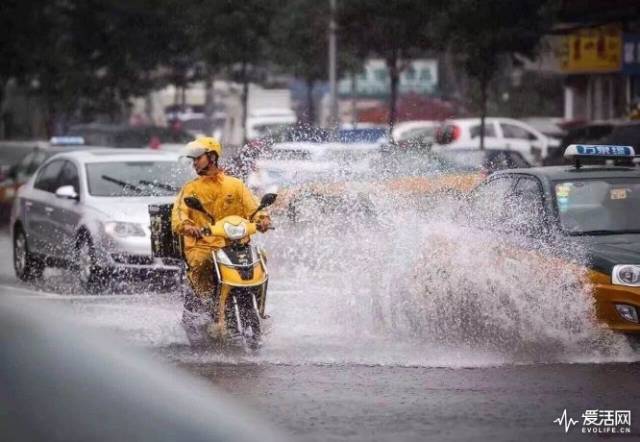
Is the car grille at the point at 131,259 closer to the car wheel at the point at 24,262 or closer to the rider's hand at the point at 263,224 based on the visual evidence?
the car wheel at the point at 24,262

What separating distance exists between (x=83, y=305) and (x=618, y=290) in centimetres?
625

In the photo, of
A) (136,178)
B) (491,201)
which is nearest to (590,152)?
(491,201)

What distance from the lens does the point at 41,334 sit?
5.12 meters

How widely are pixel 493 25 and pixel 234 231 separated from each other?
19964 mm

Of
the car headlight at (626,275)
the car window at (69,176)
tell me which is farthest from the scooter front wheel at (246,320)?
the car window at (69,176)

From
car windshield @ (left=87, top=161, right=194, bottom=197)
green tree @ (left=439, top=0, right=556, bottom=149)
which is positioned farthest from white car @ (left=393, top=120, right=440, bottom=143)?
car windshield @ (left=87, top=161, right=194, bottom=197)

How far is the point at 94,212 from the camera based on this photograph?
17.6 meters

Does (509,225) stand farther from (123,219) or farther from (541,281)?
(123,219)

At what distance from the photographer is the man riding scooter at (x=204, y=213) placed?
12336mm

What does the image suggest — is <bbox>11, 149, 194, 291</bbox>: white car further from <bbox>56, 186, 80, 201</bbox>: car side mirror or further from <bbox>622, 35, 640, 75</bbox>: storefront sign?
<bbox>622, 35, 640, 75</bbox>: storefront sign

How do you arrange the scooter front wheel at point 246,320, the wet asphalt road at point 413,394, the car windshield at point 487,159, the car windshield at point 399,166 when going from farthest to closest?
the car windshield at point 487,159 → the car windshield at point 399,166 → the scooter front wheel at point 246,320 → the wet asphalt road at point 413,394

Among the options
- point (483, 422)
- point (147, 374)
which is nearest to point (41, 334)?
point (147, 374)

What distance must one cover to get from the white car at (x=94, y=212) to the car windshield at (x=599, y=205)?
5367mm

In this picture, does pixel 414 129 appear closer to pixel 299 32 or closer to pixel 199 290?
pixel 299 32
